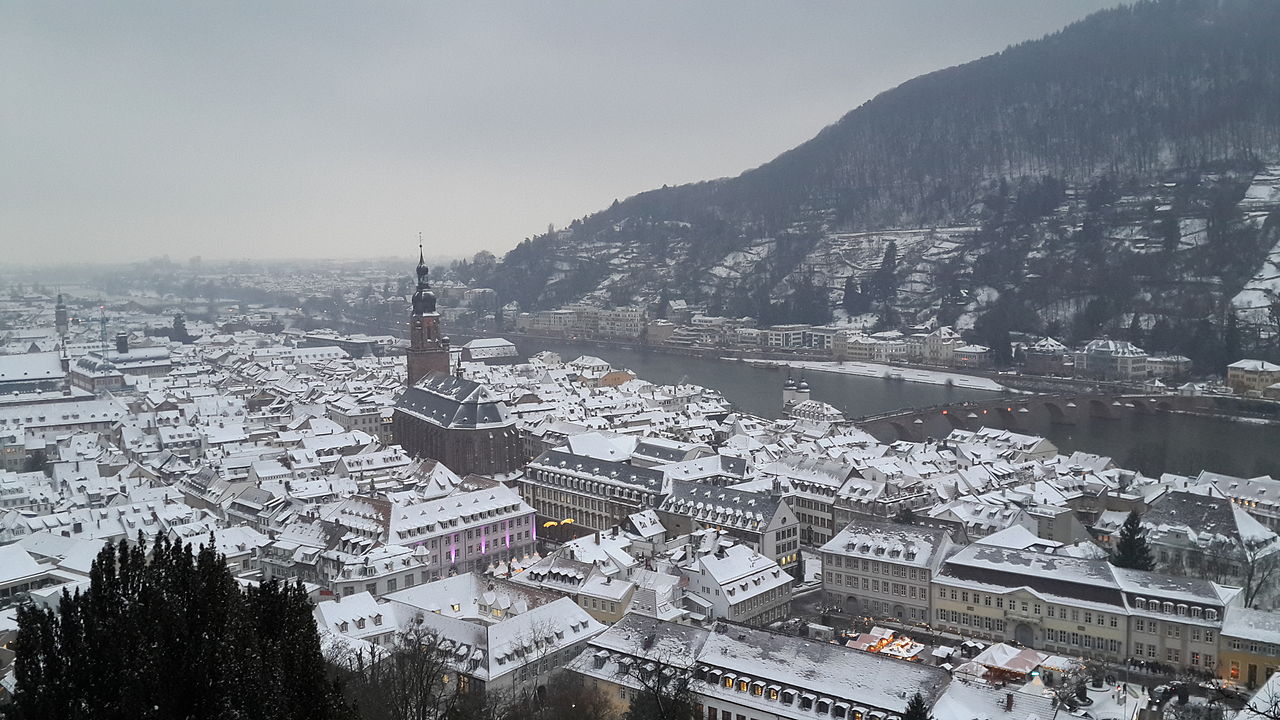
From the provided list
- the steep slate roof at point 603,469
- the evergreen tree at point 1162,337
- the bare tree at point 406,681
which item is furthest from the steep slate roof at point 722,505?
the evergreen tree at point 1162,337

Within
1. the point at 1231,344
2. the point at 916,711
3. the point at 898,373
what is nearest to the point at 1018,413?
the point at 1231,344

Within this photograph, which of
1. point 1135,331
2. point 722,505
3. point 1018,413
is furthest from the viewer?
point 1135,331

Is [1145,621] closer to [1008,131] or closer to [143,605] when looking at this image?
[143,605]

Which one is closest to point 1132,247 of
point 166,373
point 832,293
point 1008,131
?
point 832,293

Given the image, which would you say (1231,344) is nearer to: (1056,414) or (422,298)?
(1056,414)

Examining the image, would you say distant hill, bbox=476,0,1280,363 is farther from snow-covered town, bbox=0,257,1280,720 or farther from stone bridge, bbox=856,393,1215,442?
snow-covered town, bbox=0,257,1280,720
